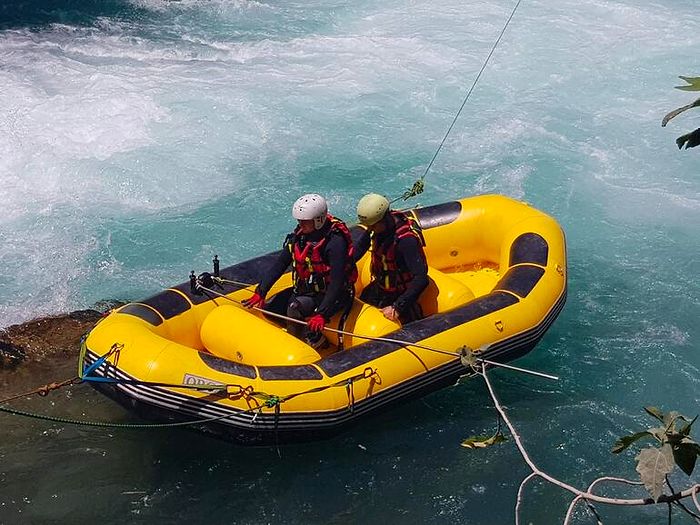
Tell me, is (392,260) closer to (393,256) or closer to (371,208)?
(393,256)

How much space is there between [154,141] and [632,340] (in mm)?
5341

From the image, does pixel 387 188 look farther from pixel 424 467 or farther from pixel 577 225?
pixel 424 467

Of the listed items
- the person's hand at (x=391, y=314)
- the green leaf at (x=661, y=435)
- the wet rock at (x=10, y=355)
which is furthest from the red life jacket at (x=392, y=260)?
the green leaf at (x=661, y=435)

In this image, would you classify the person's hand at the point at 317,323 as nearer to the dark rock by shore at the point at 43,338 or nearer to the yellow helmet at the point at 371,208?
the yellow helmet at the point at 371,208

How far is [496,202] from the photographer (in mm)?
6535

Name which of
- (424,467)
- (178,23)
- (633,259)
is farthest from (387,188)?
(178,23)

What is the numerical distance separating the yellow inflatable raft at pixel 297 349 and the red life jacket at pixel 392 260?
210 mm

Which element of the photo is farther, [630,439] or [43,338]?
[43,338]

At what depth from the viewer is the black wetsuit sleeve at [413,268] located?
530 centimetres

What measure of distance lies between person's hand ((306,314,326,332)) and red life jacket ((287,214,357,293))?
8.3 inches

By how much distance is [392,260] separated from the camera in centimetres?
544

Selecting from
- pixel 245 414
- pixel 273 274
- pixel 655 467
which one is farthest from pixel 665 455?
pixel 273 274

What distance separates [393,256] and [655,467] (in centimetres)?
353

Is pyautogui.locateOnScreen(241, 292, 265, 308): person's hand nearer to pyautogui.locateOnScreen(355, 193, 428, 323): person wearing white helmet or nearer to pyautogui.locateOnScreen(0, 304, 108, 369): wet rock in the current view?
pyautogui.locateOnScreen(355, 193, 428, 323): person wearing white helmet
